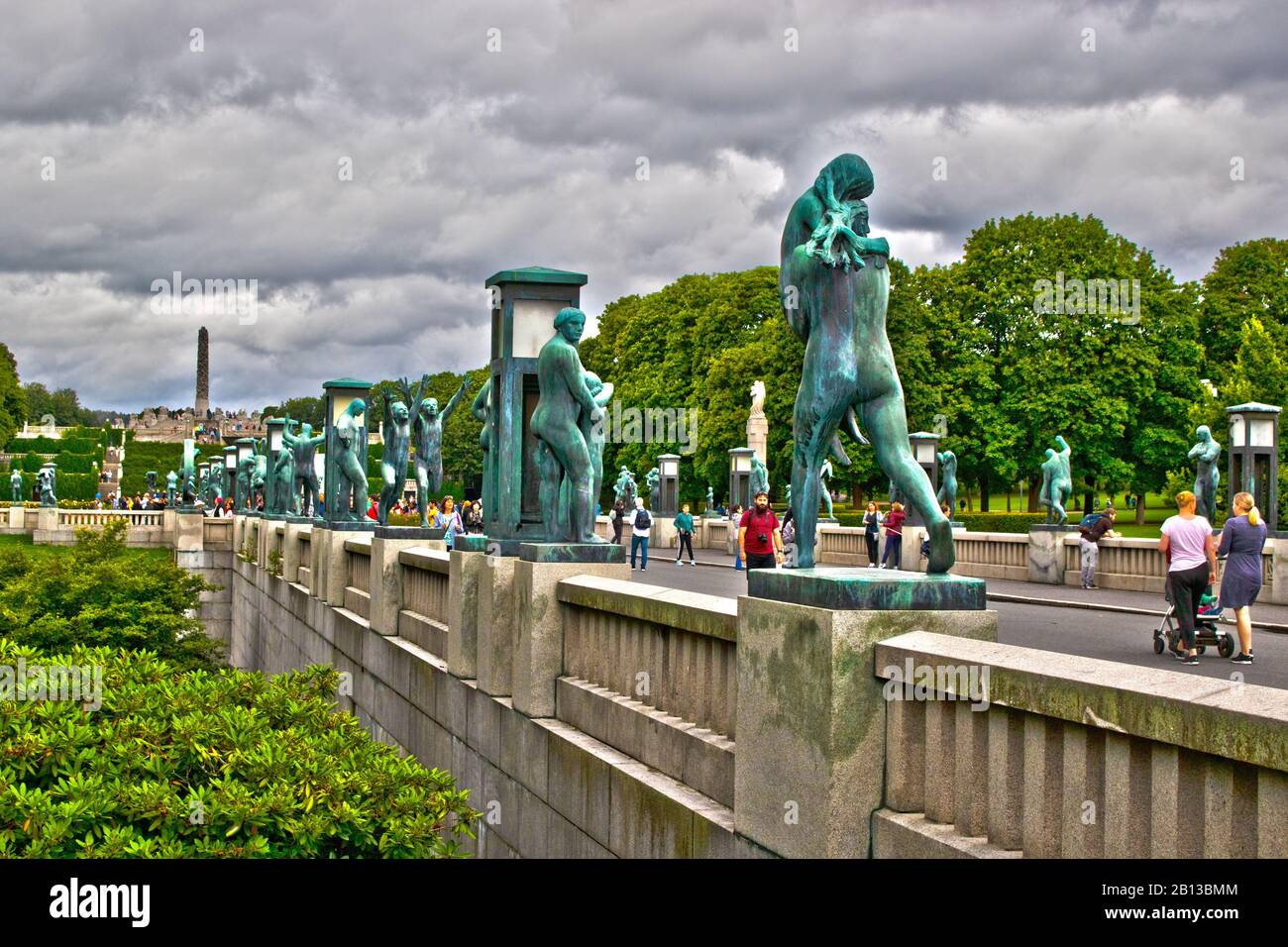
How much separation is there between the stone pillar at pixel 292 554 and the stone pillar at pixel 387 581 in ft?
29.4

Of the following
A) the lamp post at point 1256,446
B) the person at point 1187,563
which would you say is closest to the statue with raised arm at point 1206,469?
the lamp post at point 1256,446

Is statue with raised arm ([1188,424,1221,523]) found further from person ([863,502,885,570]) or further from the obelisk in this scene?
the obelisk

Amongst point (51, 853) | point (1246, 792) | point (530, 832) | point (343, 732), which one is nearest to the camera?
point (1246, 792)

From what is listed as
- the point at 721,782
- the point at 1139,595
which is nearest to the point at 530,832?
the point at 721,782

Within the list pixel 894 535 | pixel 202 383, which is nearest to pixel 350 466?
pixel 894 535

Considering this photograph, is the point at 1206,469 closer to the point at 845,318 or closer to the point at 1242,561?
the point at 1242,561

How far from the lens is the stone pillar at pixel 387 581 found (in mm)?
14594

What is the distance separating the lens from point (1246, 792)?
395cm

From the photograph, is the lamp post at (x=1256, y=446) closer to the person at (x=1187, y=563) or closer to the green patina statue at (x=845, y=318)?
the person at (x=1187, y=563)

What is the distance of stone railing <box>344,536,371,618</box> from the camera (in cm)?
1689

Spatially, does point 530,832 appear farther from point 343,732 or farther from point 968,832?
point 968,832

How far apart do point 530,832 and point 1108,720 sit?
5515mm

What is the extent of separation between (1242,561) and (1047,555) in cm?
1255

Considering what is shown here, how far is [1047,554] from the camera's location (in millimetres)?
26703
